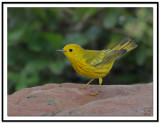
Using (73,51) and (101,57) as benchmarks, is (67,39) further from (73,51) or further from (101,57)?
(73,51)

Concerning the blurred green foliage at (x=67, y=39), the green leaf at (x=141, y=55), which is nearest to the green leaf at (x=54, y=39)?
the blurred green foliage at (x=67, y=39)

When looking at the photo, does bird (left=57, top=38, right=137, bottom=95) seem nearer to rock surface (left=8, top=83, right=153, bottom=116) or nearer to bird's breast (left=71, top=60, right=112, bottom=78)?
bird's breast (left=71, top=60, right=112, bottom=78)

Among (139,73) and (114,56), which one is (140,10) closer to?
(139,73)

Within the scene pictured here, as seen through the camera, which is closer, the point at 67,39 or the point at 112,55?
the point at 112,55

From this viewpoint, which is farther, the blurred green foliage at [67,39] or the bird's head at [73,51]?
the blurred green foliage at [67,39]

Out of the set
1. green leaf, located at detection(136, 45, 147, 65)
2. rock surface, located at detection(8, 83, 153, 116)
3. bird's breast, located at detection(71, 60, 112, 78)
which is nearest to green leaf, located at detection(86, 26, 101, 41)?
green leaf, located at detection(136, 45, 147, 65)

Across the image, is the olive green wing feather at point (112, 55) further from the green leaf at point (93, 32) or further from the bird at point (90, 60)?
the green leaf at point (93, 32)

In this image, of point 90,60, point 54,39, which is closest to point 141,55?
point 54,39
